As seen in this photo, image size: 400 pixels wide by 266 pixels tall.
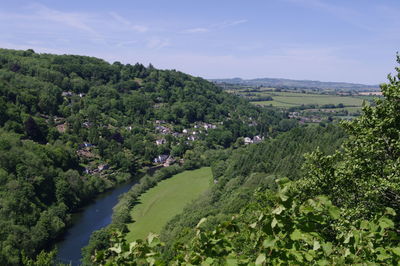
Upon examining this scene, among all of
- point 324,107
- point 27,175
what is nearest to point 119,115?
point 27,175

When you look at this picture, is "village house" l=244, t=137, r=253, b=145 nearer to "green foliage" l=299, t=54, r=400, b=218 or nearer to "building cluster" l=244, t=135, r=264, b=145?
"building cluster" l=244, t=135, r=264, b=145

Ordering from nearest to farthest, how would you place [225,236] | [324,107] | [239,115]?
[225,236], [239,115], [324,107]

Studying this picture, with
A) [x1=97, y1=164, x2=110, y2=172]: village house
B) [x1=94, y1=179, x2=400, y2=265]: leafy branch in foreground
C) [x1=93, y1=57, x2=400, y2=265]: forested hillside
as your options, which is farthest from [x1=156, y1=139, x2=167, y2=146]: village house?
[x1=94, y1=179, x2=400, y2=265]: leafy branch in foreground

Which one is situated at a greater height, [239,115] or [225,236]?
[225,236]

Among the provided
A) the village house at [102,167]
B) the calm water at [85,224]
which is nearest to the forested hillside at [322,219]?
the calm water at [85,224]

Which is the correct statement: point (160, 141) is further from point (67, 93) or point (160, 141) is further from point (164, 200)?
point (164, 200)

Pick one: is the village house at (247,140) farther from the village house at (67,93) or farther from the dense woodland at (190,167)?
the village house at (67,93)

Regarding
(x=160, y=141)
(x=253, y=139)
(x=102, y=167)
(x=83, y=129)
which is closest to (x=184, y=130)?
(x=160, y=141)

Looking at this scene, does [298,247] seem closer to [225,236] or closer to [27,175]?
[225,236]
